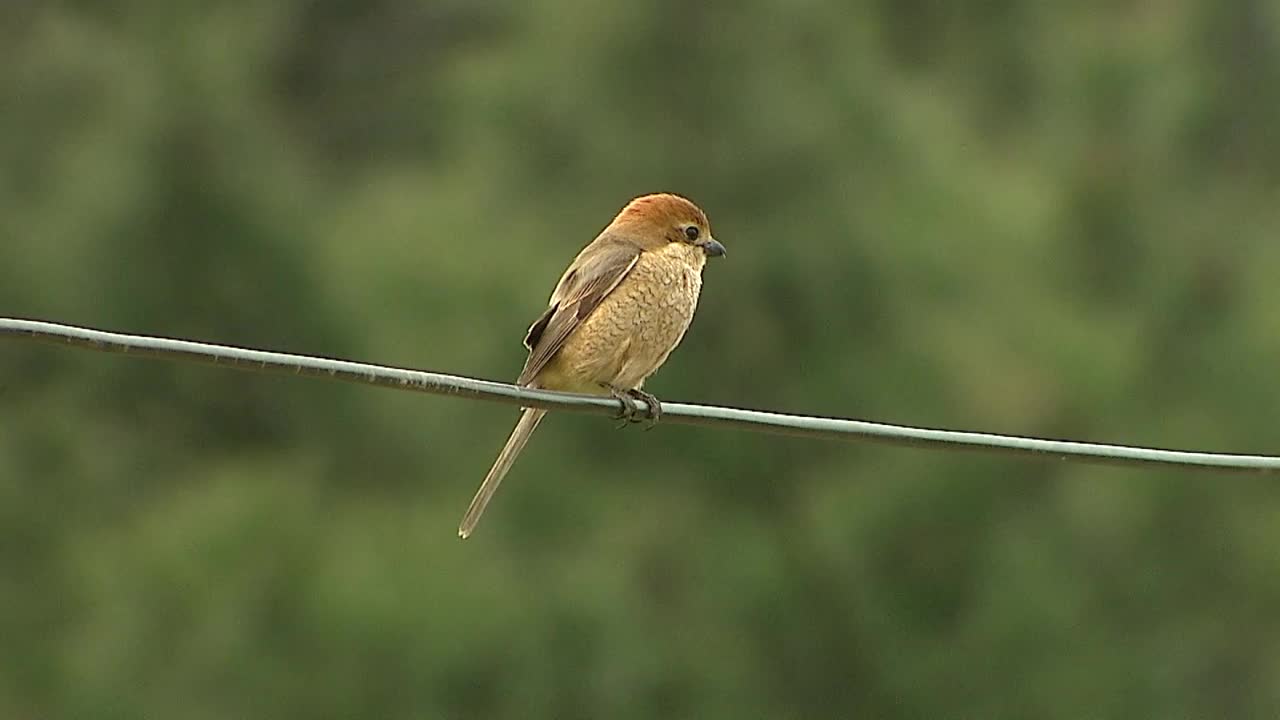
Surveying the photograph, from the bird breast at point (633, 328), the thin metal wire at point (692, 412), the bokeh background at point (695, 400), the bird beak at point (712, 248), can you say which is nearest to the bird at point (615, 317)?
the bird breast at point (633, 328)

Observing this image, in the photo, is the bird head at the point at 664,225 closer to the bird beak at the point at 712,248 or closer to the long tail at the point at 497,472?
the bird beak at the point at 712,248

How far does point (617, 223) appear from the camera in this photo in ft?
17.9

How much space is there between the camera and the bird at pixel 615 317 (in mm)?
5082

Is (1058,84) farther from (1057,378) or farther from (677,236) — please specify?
(677,236)

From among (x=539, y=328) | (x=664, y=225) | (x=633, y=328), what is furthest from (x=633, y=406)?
(x=664, y=225)

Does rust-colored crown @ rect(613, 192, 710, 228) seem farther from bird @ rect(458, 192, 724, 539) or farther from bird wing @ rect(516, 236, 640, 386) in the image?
bird wing @ rect(516, 236, 640, 386)

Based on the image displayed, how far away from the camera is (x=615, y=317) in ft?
16.7

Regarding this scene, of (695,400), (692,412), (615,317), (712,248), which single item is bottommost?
(695,400)

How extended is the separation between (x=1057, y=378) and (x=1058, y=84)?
2.09 metres

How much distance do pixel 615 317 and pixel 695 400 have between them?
3.77 metres

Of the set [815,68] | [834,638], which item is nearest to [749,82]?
[815,68]

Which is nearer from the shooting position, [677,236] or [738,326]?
[677,236]

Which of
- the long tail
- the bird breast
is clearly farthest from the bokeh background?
the long tail

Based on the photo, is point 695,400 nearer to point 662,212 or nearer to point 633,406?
point 662,212
